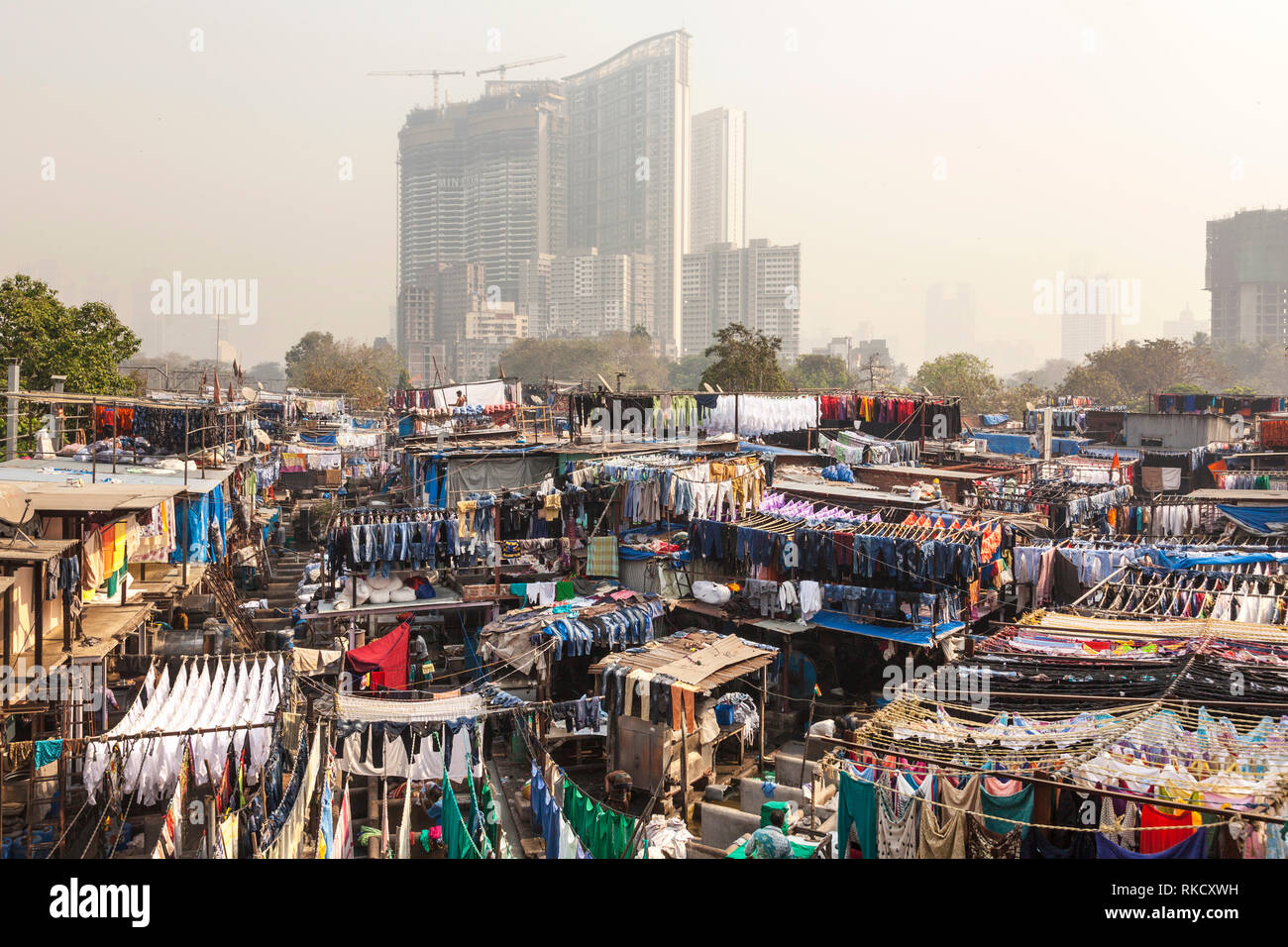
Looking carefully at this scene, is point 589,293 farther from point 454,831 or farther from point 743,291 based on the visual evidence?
point 454,831

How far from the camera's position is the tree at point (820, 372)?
75.6 m

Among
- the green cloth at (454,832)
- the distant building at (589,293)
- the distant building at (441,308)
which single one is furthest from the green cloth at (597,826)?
the distant building at (589,293)

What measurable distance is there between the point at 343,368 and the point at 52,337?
148 feet

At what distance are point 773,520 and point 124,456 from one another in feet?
37.9

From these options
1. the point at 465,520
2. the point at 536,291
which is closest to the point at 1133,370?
the point at 465,520

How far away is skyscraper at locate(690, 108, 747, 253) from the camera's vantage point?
143m

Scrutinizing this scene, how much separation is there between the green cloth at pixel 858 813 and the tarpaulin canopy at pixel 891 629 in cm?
875

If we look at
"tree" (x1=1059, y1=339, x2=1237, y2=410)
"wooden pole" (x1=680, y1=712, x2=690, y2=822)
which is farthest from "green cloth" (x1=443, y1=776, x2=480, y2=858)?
"tree" (x1=1059, y1=339, x2=1237, y2=410)

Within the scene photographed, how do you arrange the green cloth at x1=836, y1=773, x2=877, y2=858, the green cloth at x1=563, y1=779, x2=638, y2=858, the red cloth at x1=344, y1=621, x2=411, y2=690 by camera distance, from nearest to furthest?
the green cloth at x1=836, y1=773, x2=877, y2=858, the green cloth at x1=563, y1=779, x2=638, y2=858, the red cloth at x1=344, y1=621, x2=411, y2=690

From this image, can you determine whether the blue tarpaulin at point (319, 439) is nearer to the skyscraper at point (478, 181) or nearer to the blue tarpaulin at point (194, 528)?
the blue tarpaulin at point (194, 528)

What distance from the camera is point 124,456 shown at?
684 inches

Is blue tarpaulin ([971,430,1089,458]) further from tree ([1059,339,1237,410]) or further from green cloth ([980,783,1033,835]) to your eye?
green cloth ([980,783,1033,835])

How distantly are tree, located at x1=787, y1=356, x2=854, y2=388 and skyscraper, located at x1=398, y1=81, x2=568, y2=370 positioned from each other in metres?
55.0

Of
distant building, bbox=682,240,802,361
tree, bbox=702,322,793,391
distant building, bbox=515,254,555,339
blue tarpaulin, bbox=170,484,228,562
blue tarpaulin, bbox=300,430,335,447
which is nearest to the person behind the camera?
blue tarpaulin, bbox=170,484,228,562
